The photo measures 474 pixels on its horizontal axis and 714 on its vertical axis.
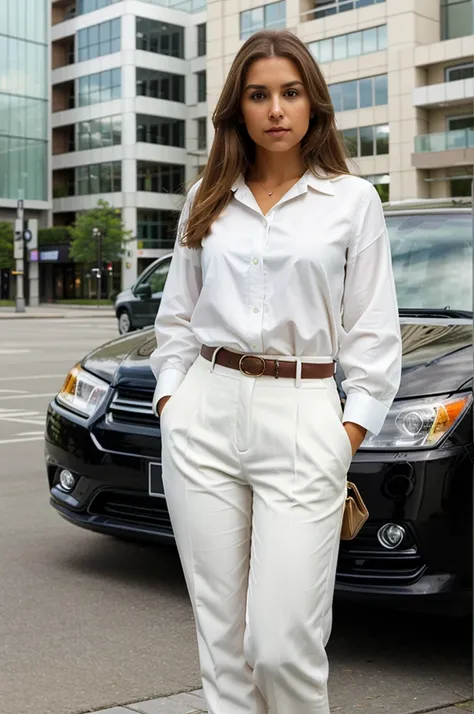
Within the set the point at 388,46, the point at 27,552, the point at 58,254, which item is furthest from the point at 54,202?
the point at 27,552

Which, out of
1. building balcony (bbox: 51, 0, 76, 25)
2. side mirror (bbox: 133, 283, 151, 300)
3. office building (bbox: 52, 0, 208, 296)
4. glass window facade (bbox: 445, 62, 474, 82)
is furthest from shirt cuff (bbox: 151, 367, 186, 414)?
building balcony (bbox: 51, 0, 76, 25)

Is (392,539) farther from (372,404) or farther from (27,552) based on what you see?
(27,552)

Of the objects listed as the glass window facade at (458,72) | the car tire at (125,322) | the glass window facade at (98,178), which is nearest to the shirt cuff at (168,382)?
the car tire at (125,322)

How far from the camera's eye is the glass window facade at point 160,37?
74500 millimetres

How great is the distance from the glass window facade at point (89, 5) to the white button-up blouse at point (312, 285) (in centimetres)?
7558

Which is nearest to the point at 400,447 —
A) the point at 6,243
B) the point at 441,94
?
the point at 441,94

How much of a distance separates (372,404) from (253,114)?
74 cm

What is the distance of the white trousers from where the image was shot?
2.55 metres

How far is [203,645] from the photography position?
8.95 feet

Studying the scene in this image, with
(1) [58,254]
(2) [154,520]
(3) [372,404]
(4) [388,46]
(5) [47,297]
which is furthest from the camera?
(5) [47,297]

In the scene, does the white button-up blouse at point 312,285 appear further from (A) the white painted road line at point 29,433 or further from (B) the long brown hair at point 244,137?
(A) the white painted road line at point 29,433

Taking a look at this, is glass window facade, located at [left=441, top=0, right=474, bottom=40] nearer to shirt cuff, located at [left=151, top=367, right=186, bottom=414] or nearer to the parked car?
the parked car

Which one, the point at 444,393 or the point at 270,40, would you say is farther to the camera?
the point at 444,393

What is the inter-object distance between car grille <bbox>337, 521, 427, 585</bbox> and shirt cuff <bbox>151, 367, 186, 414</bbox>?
1363 millimetres
